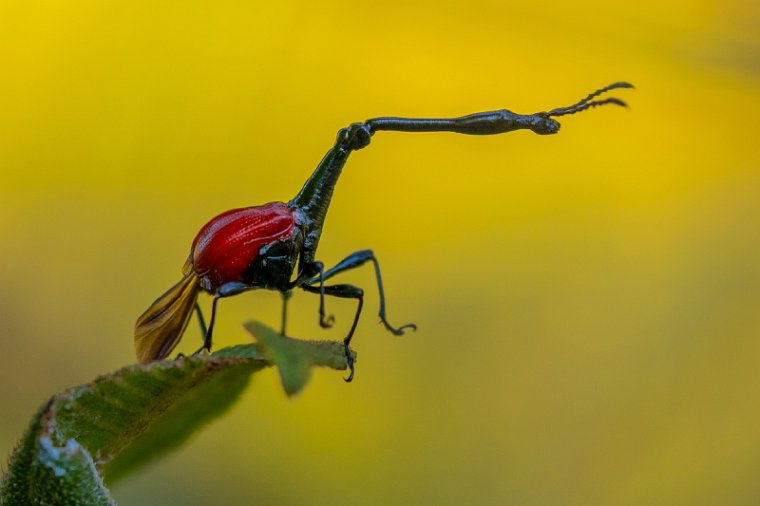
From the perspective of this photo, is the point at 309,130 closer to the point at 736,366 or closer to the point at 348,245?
the point at 348,245

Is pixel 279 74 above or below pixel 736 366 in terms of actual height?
above

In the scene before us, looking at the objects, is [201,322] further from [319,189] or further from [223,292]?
[319,189]

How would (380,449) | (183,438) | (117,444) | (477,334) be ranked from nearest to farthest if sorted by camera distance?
(117,444) → (183,438) → (380,449) → (477,334)

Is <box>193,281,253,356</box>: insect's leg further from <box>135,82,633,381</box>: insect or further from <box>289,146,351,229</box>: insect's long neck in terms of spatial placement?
<box>289,146,351,229</box>: insect's long neck

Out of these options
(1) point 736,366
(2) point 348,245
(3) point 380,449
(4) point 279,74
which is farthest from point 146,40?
(1) point 736,366

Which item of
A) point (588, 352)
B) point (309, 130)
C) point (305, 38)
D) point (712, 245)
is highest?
point (305, 38)

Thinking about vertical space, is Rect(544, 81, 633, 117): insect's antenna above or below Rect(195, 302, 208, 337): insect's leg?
above

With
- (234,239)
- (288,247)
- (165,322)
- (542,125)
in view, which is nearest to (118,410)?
(165,322)

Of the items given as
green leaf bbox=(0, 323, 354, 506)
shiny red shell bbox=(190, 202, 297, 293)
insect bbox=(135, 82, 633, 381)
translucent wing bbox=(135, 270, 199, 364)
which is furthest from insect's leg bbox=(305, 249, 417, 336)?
green leaf bbox=(0, 323, 354, 506)
